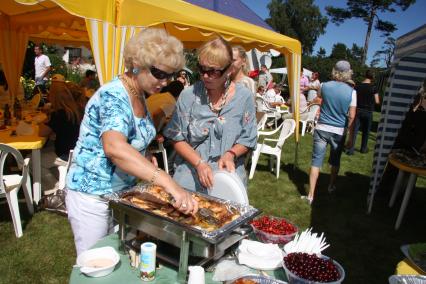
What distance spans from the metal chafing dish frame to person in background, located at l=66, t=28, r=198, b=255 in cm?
9

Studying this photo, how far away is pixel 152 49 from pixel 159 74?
0.10 metres

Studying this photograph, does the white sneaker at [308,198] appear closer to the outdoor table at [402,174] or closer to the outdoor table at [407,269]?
the outdoor table at [402,174]

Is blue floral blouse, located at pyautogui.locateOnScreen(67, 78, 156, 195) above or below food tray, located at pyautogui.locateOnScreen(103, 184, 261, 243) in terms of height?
above

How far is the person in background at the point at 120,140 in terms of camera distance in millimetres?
1229

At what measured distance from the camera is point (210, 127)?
1882 mm

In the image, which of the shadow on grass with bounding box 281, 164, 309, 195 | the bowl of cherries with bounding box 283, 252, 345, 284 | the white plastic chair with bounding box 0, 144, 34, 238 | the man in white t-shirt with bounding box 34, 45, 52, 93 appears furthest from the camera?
the man in white t-shirt with bounding box 34, 45, 52, 93

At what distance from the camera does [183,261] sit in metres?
1.18

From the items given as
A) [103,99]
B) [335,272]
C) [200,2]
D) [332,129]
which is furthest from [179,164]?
[200,2]

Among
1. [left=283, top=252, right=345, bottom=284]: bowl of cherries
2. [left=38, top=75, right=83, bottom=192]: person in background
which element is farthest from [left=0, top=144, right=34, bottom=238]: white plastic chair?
[left=283, top=252, right=345, bottom=284]: bowl of cherries

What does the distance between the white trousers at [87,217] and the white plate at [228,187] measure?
508mm

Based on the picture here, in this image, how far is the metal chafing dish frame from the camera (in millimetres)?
1122

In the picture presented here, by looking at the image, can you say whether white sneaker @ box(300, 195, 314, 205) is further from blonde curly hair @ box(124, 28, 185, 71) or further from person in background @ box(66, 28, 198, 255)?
blonde curly hair @ box(124, 28, 185, 71)

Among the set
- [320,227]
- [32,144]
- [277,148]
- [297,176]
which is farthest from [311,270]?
[297,176]

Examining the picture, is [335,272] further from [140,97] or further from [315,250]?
[140,97]
